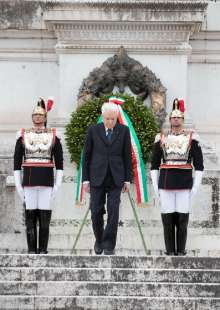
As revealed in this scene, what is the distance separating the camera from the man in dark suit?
1250 cm

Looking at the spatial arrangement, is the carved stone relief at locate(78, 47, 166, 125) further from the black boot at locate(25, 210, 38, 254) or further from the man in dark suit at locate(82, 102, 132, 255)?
the man in dark suit at locate(82, 102, 132, 255)

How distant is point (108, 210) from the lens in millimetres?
12469

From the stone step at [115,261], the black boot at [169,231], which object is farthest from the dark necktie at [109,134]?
the stone step at [115,261]

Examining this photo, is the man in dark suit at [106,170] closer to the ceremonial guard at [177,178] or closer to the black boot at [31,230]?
the ceremonial guard at [177,178]

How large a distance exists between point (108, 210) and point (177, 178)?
1.10 metres

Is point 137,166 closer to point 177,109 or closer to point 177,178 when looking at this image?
point 177,109

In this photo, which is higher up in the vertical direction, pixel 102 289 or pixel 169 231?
pixel 169 231

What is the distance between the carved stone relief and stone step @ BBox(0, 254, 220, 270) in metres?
5.67

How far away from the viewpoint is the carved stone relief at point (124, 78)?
55.7 feet

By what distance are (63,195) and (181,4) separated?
11.7ft

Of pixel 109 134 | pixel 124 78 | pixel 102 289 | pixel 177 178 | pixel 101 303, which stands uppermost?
pixel 124 78

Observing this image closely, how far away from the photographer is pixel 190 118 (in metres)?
17.3

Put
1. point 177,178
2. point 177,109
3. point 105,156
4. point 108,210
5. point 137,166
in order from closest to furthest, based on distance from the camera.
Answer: point 108,210 → point 105,156 → point 177,178 → point 177,109 → point 137,166

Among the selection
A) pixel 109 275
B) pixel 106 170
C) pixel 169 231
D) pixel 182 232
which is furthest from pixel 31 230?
pixel 109 275
